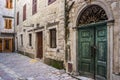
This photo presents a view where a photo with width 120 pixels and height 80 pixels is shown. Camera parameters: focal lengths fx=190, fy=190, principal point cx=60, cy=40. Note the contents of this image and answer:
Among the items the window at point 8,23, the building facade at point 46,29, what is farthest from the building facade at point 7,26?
the building facade at point 46,29

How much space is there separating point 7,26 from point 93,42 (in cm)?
1742

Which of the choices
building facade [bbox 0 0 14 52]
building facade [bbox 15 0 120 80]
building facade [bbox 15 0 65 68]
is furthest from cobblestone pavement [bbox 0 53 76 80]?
building facade [bbox 0 0 14 52]

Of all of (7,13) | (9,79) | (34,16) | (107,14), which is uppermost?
(7,13)

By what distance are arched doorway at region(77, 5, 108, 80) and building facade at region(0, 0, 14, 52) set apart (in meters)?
16.2

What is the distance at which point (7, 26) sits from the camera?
74.0 feet

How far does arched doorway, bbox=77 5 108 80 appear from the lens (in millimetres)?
6320

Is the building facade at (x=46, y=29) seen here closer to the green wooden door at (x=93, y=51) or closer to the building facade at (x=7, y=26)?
the green wooden door at (x=93, y=51)

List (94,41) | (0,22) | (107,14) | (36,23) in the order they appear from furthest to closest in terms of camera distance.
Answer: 1. (0,22)
2. (36,23)
3. (94,41)
4. (107,14)

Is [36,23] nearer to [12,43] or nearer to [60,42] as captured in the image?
[60,42]

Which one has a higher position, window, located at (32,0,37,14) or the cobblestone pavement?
window, located at (32,0,37,14)

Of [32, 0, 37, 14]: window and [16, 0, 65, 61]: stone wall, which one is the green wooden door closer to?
[16, 0, 65, 61]: stone wall

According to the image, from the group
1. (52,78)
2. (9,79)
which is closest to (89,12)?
(52,78)

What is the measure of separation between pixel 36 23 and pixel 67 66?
19.8 feet

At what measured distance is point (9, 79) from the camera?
292 inches
